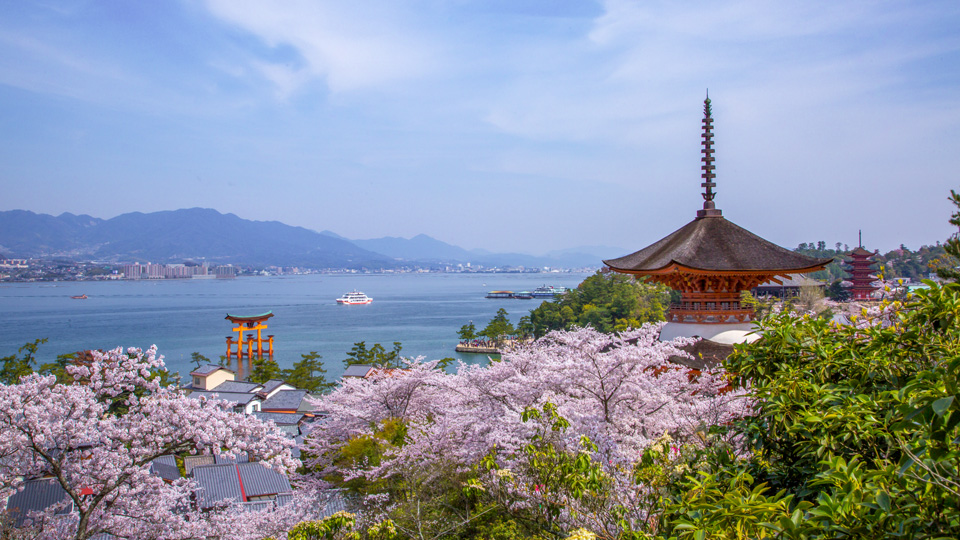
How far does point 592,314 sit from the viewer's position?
3816 centimetres

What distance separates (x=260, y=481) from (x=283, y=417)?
28.8 feet

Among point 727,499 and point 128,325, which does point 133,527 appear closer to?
point 727,499

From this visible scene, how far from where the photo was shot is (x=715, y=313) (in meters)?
8.50

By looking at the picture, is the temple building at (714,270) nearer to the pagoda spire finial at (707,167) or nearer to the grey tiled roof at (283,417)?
the pagoda spire finial at (707,167)

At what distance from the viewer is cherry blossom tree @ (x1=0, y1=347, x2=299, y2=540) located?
554cm

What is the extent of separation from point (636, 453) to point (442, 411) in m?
4.20

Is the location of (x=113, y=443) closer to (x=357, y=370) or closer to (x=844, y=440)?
(x=844, y=440)

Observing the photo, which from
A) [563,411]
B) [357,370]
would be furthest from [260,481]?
[357,370]

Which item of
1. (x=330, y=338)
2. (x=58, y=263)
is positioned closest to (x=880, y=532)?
(x=330, y=338)

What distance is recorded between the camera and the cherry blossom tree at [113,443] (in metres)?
5.54

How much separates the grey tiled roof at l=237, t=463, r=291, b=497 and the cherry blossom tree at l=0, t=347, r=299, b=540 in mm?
5439

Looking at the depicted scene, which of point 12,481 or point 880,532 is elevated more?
point 880,532

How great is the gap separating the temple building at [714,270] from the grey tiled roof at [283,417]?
47.9 feet

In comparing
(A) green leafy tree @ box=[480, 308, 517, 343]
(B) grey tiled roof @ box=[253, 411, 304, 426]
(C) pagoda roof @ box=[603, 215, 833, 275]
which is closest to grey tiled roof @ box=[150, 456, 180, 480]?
(B) grey tiled roof @ box=[253, 411, 304, 426]
